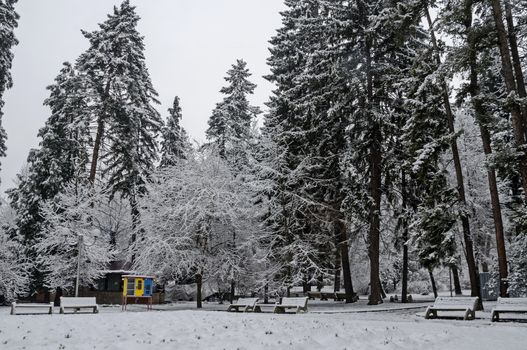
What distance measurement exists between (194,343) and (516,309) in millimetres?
10566

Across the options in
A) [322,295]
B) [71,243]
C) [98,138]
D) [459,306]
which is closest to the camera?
[459,306]

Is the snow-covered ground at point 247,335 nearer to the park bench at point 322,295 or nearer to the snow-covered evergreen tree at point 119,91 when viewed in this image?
the snow-covered evergreen tree at point 119,91

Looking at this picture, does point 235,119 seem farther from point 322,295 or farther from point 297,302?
point 297,302

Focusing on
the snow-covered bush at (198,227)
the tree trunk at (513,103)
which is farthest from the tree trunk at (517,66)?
the snow-covered bush at (198,227)

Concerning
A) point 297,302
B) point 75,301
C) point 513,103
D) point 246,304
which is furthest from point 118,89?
point 513,103

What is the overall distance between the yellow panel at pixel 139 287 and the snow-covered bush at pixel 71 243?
525 centimetres

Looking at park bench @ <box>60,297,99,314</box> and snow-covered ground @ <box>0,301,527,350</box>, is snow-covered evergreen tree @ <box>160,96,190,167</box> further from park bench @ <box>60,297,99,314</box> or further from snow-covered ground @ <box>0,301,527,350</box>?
snow-covered ground @ <box>0,301,527,350</box>

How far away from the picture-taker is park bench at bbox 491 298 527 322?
1420cm

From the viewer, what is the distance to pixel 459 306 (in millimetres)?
15625

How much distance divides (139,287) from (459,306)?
1666 cm

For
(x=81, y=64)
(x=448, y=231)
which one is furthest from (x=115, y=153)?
(x=448, y=231)

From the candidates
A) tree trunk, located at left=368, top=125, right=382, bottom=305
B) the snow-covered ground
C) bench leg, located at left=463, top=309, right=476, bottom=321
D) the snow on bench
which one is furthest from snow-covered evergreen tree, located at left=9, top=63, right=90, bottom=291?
bench leg, located at left=463, top=309, right=476, bottom=321

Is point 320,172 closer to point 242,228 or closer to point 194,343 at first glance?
point 242,228

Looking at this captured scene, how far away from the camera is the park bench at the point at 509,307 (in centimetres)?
1420
